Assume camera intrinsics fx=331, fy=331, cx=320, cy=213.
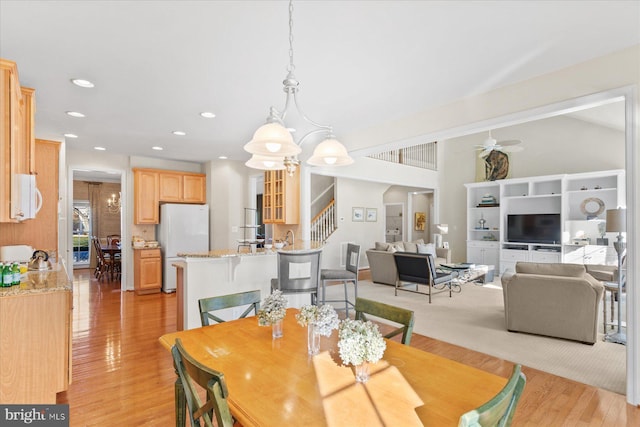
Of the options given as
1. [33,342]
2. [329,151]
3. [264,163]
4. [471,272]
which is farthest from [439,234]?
[33,342]

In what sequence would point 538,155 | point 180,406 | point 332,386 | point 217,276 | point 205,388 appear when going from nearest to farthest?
point 205,388, point 332,386, point 180,406, point 217,276, point 538,155

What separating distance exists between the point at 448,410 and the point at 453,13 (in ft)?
7.14

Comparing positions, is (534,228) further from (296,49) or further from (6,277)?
(6,277)

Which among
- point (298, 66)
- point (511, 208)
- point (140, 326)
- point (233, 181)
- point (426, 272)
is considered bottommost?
point (140, 326)

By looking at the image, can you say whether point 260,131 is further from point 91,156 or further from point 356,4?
point 91,156

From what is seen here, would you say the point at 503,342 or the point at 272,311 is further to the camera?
the point at 503,342

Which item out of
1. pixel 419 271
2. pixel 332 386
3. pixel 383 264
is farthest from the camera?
pixel 383 264

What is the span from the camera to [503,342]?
380 cm

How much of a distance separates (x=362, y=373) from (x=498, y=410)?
20.3 inches

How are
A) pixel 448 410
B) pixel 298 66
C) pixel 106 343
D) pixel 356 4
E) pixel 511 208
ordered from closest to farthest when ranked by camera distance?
1. pixel 448 410
2. pixel 356 4
3. pixel 298 66
4. pixel 106 343
5. pixel 511 208

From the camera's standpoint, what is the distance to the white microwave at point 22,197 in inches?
93.7

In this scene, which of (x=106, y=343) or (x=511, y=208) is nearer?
(x=106, y=343)

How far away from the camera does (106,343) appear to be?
12.1 ft

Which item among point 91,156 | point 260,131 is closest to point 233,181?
point 91,156
